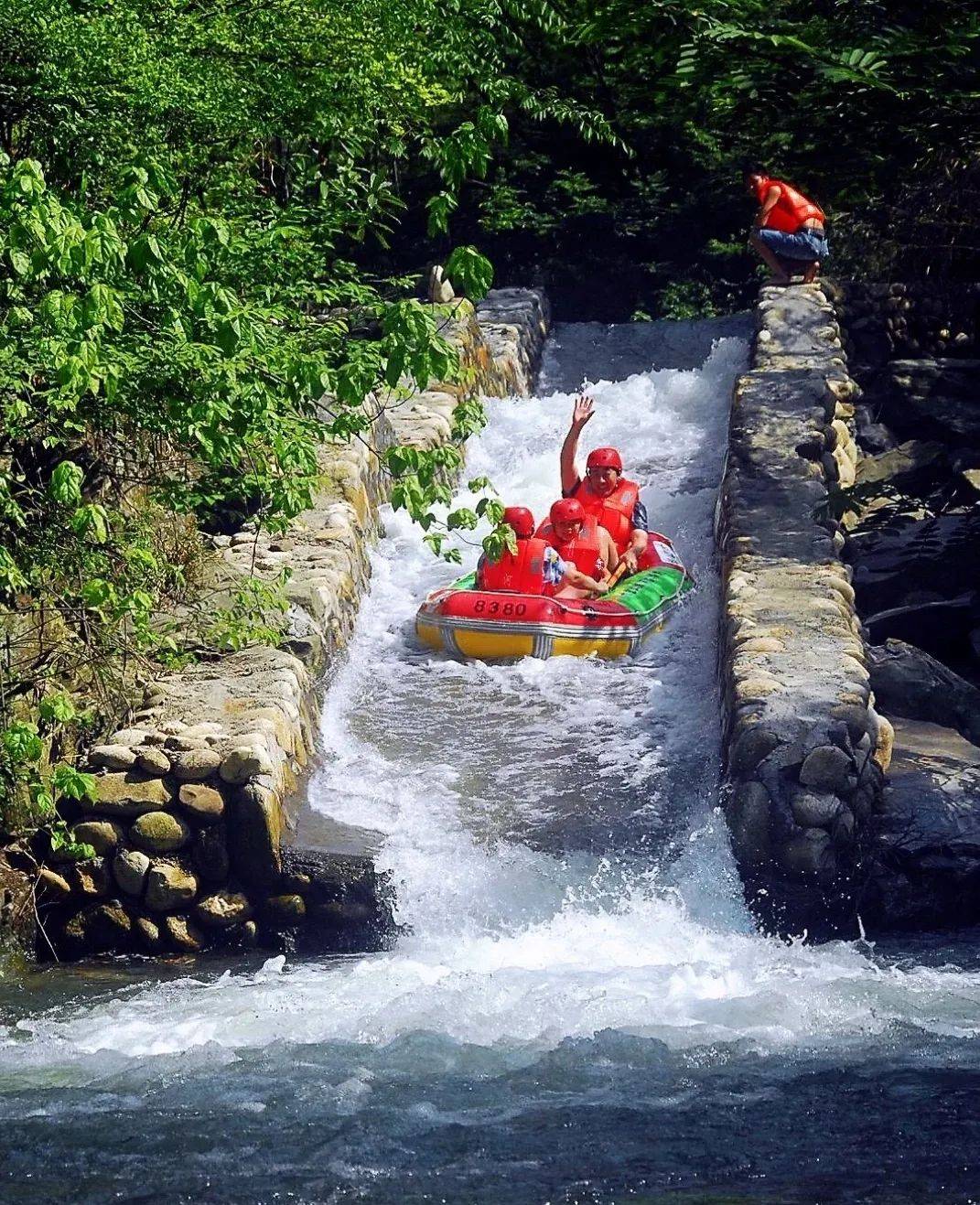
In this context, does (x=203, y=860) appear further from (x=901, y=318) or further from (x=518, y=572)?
(x=901, y=318)

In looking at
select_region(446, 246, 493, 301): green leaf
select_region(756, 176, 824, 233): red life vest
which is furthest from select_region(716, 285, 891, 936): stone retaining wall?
select_region(756, 176, 824, 233): red life vest

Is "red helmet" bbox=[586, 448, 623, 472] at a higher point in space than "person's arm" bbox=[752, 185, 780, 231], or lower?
lower

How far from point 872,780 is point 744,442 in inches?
151

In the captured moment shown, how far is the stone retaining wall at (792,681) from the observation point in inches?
307

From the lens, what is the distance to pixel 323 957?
752 cm

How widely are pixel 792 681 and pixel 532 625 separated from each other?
1995 millimetres

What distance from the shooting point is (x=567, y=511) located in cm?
1061

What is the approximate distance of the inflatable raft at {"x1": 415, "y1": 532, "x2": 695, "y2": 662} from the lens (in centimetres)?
996

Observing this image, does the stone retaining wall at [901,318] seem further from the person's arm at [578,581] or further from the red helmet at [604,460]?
the person's arm at [578,581]

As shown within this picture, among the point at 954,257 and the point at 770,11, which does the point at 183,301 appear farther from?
the point at 954,257

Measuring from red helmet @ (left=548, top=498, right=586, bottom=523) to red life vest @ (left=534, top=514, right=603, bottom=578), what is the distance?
85mm

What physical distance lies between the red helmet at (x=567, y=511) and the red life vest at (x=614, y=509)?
31 centimetres

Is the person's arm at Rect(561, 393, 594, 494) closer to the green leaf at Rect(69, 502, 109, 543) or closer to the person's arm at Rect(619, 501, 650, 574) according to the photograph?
the person's arm at Rect(619, 501, 650, 574)

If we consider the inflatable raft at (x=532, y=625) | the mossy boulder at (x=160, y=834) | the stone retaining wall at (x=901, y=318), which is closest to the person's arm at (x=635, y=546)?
the inflatable raft at (x=532, y=625)
